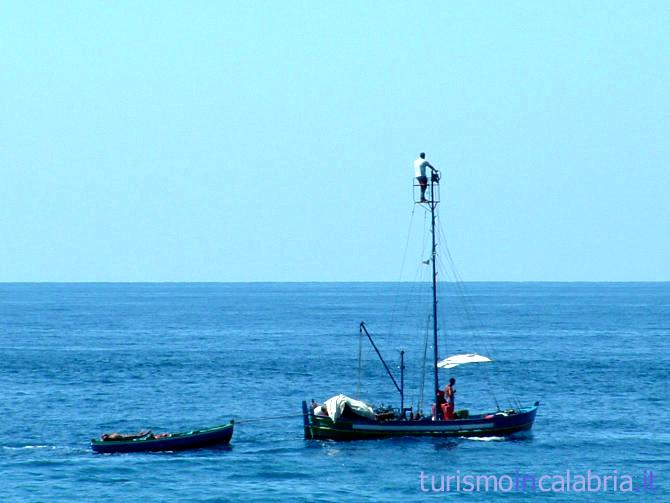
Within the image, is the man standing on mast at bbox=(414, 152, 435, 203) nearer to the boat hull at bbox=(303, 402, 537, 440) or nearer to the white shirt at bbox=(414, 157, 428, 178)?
the white shirt at bbox=(414, 157, 428, 178)

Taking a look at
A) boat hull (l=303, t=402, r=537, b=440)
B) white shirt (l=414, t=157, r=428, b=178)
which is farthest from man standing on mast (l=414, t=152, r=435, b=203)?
boat hull (l=303, t=402, r=537, b=440)

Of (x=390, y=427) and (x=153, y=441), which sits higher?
(x=390, y=427)

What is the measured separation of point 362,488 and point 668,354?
7607cm

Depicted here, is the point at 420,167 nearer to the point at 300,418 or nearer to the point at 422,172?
the point at 422,172

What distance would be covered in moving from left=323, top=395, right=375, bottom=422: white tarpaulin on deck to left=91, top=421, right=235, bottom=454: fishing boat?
5.99 meters

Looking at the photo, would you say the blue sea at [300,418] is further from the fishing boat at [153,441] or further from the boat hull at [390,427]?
the fishing boat at [153,441]

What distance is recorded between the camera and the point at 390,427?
215 ft

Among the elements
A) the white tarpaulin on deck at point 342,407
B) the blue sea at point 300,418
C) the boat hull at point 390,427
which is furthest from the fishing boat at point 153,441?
the white tarpaulin on deck at point 342,407

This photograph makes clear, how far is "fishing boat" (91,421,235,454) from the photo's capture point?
61125 mm

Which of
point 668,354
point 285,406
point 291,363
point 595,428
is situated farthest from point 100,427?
point 668,354

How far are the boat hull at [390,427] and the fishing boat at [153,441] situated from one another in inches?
216

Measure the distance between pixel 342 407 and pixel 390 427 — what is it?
331 centimetres

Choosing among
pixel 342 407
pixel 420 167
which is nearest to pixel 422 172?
pixel 420 167

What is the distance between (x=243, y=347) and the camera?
135 meters
